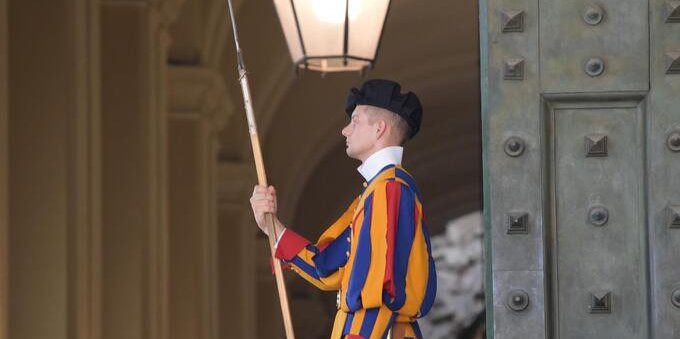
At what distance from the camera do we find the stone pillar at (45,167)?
9.91 metres

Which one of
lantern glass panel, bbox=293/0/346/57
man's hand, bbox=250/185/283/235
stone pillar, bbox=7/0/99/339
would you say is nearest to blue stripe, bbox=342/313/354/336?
man's hand, bbox=250/185/283/235

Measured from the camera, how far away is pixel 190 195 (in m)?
15.4

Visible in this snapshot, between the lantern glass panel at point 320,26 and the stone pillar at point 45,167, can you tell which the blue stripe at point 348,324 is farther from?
the stone pillar at point 45,167

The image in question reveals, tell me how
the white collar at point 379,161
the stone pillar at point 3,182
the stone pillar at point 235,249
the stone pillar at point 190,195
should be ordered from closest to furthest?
1. the white collar at point 379,161
2. the stone pillar at point 3,182
3. the stone pillar at point 190,195
4. the stone pillar at point 235,249

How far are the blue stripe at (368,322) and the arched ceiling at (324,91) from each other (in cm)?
828

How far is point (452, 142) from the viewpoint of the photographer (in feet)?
96.9

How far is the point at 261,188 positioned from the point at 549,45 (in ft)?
3.45

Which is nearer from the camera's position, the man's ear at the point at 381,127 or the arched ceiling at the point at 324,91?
the man's ear at the point at 381,127

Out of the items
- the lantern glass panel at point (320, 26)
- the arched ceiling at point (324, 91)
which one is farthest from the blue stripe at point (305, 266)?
the arched ceiling at point (324, 91)

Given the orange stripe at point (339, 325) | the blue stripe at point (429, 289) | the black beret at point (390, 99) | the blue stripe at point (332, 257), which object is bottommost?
the orange stripe at point (339, 325)

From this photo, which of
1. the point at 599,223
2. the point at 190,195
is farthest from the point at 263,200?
the point at 190,195

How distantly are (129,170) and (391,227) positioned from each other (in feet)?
21.6

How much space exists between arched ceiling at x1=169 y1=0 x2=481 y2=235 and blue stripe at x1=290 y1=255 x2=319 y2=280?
25.7ft

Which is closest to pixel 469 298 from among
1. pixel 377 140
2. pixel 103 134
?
pixel 103 134
